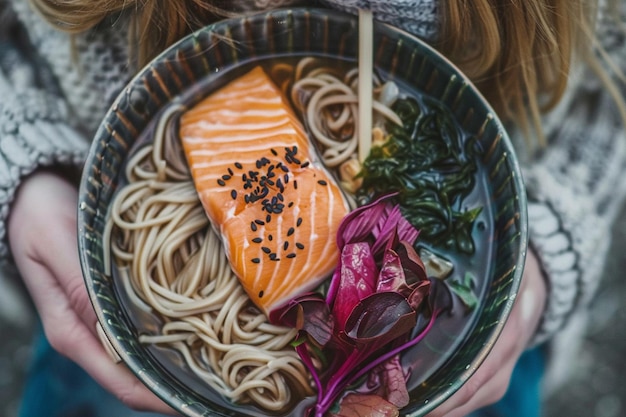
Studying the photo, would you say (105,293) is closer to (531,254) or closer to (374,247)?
(374,247)

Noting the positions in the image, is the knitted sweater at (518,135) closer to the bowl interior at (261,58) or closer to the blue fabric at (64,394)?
the bowl interior at (261,58)

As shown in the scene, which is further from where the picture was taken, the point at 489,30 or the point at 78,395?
the point at 78,395

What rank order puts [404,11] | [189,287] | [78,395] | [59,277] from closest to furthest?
[404,11] < [189,287] < [59,277] < [78,395]

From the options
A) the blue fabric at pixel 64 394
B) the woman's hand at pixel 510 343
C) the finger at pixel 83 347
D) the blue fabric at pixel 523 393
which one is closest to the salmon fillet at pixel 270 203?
the finger at pixel 83 347

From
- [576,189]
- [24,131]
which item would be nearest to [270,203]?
[24,131]

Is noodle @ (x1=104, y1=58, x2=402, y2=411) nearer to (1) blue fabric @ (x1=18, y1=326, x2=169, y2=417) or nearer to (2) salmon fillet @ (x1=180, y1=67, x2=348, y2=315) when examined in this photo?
(2) salmon fillet @ (x1=180, y1=67, x2=348, y2=315)

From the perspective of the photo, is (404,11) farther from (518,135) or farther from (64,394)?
(64,394)
